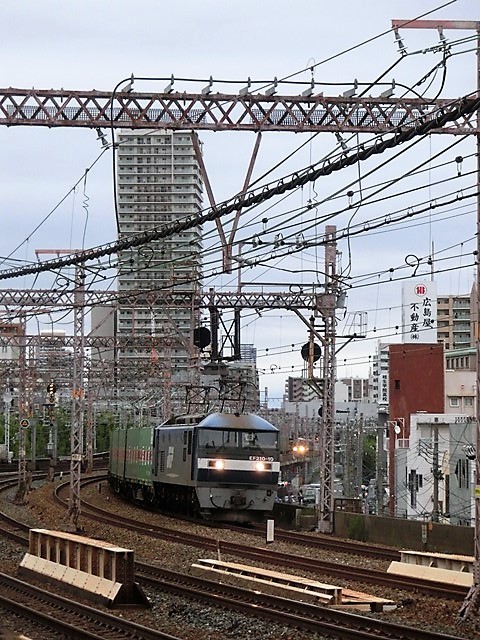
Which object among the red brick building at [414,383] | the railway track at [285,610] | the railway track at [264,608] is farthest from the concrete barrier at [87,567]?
the red brick building at [414,383]

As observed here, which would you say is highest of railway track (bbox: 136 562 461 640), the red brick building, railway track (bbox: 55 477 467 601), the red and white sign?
the red and white sign

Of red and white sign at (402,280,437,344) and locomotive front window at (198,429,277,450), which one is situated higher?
red and white sign at (402,280,437,344)

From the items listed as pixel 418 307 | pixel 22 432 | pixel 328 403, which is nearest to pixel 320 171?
pixel 328 403

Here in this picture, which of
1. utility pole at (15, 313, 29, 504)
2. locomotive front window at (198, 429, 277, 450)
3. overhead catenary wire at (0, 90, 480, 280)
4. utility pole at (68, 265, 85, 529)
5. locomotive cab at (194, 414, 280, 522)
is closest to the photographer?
overhead catenary wire at (0, 90, 480, 280)

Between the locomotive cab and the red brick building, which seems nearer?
the locomotive cab

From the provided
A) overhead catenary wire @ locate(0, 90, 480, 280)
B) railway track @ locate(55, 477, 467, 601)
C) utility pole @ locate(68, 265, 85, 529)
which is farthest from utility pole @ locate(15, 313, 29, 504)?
overhead catenary wire @ locate(0, 90, 480, 280)

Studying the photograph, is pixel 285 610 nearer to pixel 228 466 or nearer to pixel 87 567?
pixel 87 567

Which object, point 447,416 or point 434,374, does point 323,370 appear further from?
point 434,374

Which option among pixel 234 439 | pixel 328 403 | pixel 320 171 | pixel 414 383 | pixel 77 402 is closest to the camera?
pixel 320 171

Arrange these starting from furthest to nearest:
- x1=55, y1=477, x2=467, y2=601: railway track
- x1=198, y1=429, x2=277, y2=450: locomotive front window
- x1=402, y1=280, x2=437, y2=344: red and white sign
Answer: x1=402, y1=280, x2=437, y2=344: red and white sign, x1=198, y1=429, x2=277, y2=450: locomotive front window, x1=55, y1=477, x2=467, y2=601: railway track

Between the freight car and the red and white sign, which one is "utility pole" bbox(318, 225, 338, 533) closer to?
the freight car

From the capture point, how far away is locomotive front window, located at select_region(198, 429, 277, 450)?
30.4 meters

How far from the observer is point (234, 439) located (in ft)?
100

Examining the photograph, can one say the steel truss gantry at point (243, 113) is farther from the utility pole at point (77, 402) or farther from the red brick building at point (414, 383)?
the red brick building at point (414, 383)
